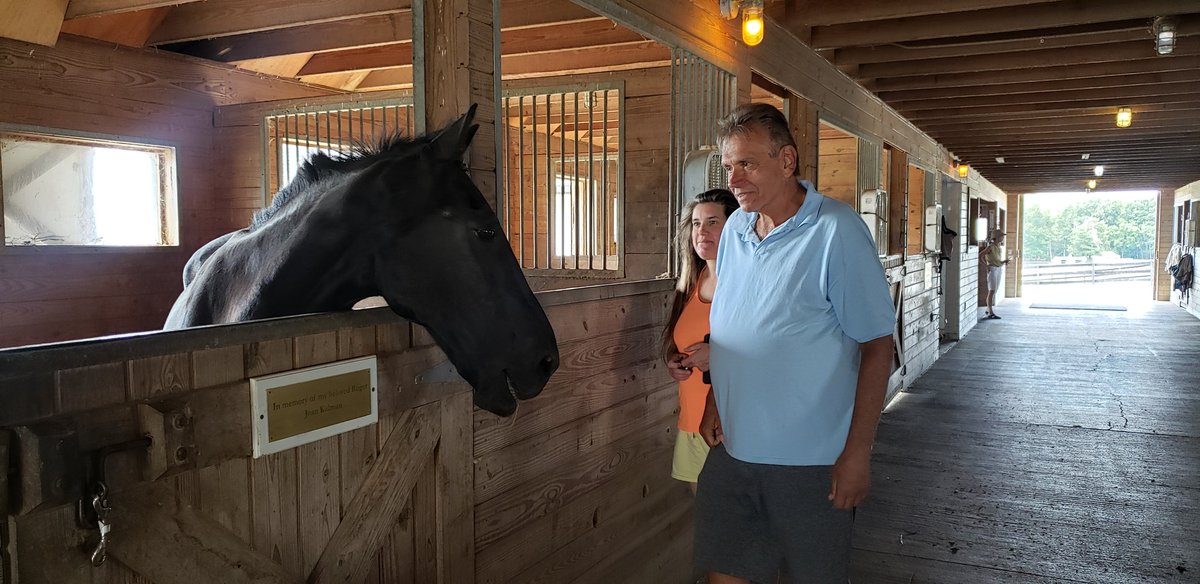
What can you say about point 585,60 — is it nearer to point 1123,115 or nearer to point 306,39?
point 306,39

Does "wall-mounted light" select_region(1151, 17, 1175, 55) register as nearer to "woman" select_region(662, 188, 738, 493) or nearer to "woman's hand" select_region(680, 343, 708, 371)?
"woman" select_region(662, 188, 738, 493)

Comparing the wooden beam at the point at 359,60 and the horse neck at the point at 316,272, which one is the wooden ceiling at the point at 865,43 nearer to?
the wooden beam at the point at 359,60

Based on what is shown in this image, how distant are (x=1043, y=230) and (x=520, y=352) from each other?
43.7 metres

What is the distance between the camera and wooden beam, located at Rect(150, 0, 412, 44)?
356 cm

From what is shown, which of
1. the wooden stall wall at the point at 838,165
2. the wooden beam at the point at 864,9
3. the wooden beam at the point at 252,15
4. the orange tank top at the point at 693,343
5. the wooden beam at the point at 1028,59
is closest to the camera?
the orange tank top at the point at 693,343

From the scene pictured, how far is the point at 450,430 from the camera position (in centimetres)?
188

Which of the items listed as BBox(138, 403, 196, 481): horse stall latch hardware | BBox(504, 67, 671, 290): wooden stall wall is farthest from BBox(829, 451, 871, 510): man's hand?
BBox(504, 67, 671, 290): wooden stall wall

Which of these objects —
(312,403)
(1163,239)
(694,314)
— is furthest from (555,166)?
(1163,239)

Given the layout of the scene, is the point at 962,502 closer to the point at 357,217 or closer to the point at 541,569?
the point at 541,569

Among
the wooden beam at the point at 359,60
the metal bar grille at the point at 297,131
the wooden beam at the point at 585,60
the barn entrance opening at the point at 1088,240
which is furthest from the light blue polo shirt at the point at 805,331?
the barn entrance opening at the point at 1088,240

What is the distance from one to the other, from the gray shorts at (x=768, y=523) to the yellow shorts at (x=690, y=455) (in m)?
0.49

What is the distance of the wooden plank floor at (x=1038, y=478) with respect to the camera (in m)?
3.28

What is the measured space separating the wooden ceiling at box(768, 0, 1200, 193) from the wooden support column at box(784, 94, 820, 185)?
1.36 ft

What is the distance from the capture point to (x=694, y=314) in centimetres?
250
